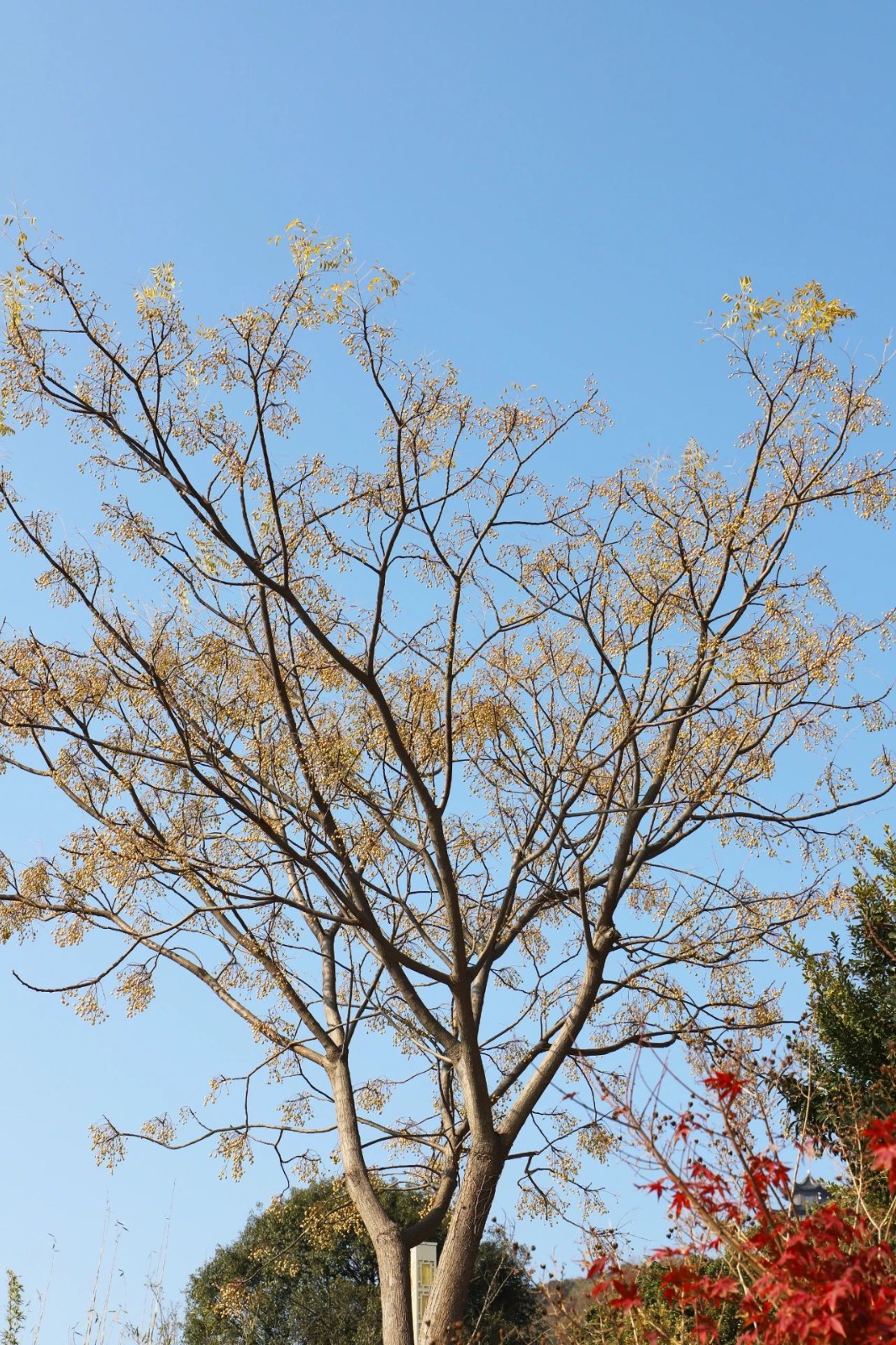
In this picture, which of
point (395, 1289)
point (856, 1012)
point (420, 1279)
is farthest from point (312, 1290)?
point (856, 1012)

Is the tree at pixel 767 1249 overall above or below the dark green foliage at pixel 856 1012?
below

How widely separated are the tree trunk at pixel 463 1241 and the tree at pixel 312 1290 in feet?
15.7

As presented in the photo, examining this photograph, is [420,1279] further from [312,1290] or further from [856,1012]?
[312,1290]

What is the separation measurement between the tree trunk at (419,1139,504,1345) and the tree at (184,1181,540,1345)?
480 cm

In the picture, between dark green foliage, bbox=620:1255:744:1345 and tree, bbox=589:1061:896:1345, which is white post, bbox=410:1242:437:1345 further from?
tree, bbox=589:1061:896:1345

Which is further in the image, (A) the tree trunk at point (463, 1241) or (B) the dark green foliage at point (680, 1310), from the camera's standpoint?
(A) the tree trunk at point (463, 1241)

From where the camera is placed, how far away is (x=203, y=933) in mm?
9664

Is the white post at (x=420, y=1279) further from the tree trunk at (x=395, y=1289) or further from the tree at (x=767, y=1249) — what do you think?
the tree at (x=767, y=1249)

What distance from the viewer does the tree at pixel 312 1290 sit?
1348 cm

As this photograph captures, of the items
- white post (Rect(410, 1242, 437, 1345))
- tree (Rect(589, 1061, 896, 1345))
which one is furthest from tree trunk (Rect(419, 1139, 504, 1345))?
tree (Rect(589, 1061, 896, 1345))

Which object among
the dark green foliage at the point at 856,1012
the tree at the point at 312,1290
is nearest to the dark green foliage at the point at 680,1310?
the dark green foliage at the point at 856,1012

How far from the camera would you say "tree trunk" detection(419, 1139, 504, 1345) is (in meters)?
8.20

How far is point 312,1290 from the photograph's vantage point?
13898 mm

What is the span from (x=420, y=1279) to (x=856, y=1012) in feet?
12.1
